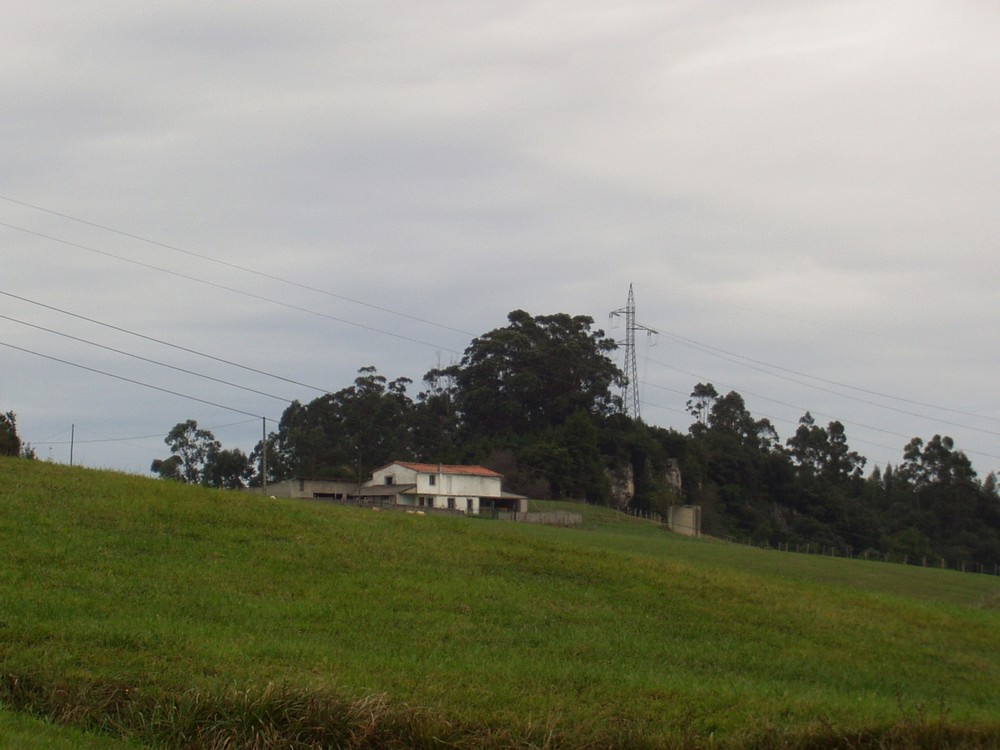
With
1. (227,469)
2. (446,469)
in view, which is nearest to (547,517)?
(446,469)

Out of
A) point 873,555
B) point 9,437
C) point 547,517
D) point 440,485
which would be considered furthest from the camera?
point 873,555

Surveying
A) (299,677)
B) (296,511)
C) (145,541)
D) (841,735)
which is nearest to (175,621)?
(299,677)

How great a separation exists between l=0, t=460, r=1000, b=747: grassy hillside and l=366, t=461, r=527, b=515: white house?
55.2 m

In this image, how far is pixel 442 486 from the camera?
87.5 m

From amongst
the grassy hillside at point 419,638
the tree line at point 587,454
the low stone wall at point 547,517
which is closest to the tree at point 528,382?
the tree line at point 587,454

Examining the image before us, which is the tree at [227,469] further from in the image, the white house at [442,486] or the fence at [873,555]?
the fence at [873,555]

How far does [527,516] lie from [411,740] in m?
62.7

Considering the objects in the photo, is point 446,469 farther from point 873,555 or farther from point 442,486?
point 873,555

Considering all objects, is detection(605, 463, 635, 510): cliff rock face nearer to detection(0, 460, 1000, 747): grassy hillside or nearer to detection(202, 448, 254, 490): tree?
detection(202, 448, 254, 490): tree

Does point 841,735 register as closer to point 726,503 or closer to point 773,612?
point 773,612

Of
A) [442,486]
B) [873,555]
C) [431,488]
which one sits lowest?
[873,555]

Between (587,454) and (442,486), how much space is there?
20666mm

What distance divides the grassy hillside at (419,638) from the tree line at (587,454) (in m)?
73.8

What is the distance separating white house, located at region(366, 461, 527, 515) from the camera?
86.3 metres
